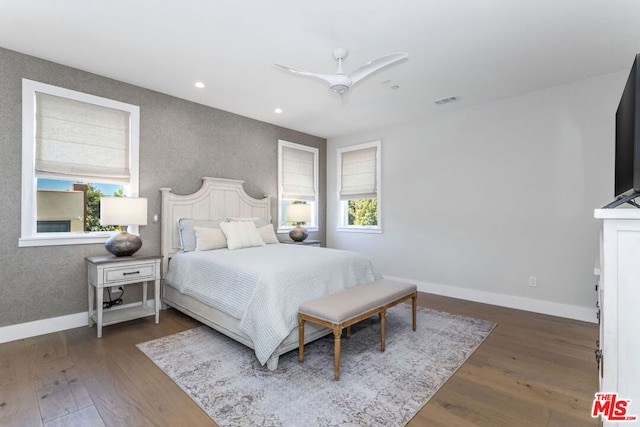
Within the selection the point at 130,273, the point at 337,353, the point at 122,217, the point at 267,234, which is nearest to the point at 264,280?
the point at 337,353

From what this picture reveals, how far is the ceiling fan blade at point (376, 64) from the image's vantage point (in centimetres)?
236

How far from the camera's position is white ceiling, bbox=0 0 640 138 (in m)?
2.32

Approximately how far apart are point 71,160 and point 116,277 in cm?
134

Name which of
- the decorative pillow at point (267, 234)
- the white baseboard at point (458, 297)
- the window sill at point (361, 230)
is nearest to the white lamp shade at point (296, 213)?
the decorative pillow at point (267, 234)

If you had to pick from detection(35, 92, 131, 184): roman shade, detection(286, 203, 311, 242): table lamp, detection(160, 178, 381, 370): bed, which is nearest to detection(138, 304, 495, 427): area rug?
detection(160, 178, 381, 370): bed

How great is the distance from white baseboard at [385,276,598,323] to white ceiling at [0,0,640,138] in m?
2.62

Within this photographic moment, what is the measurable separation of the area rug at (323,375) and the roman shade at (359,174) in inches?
110

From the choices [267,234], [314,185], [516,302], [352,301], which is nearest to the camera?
[352,301]

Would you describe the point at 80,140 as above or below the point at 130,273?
above

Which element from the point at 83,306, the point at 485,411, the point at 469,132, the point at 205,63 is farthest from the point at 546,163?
the point at 83,306

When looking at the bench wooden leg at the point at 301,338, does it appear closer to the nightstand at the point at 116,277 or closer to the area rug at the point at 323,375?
the area rug at the point at 323,375

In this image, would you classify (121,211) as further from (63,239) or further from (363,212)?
(363,212)

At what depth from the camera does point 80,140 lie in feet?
10.9

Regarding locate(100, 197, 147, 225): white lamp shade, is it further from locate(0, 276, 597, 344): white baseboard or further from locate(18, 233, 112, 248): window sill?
locate(0, 276, 597, 344): white baseboard
